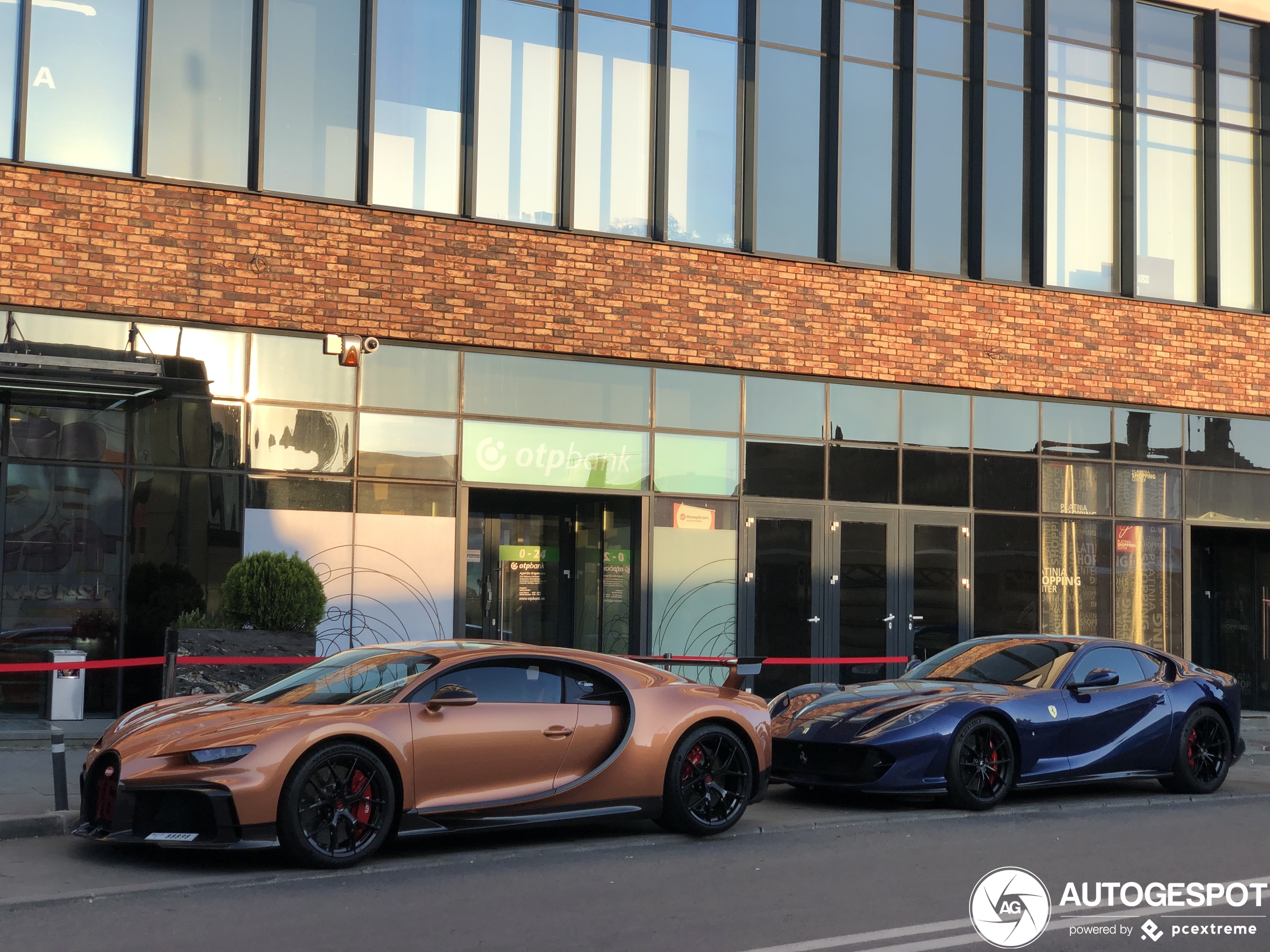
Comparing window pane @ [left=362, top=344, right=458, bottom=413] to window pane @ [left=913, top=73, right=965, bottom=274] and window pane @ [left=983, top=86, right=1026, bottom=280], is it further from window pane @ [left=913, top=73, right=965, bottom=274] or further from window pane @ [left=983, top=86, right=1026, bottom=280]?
window pane @ [left=983, top=86, right=1026, bottom=280]

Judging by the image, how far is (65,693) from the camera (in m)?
14.6

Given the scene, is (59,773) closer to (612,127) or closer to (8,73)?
(8,73)

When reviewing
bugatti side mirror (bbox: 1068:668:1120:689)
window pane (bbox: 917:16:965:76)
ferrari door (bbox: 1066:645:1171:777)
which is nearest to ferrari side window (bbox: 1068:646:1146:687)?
ferrari door (bbox: 1066:645:1171:777)

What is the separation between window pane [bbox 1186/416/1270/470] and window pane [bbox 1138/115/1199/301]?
1.92 m

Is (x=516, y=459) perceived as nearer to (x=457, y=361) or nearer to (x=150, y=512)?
(x=457, y=361)

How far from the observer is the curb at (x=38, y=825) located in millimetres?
8672

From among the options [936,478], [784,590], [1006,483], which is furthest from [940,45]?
[784,590]

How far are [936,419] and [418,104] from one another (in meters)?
8.01

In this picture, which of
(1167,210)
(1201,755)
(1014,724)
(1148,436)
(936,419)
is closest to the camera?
(1014,724)

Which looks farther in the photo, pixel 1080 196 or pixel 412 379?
pixel 1080 196

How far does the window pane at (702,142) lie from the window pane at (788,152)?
41cm

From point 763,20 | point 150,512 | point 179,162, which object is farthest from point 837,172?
point 150,512

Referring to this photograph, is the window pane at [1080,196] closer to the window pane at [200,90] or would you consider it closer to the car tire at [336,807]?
the window pane at [200,90]

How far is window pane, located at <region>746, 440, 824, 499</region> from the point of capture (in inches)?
706
